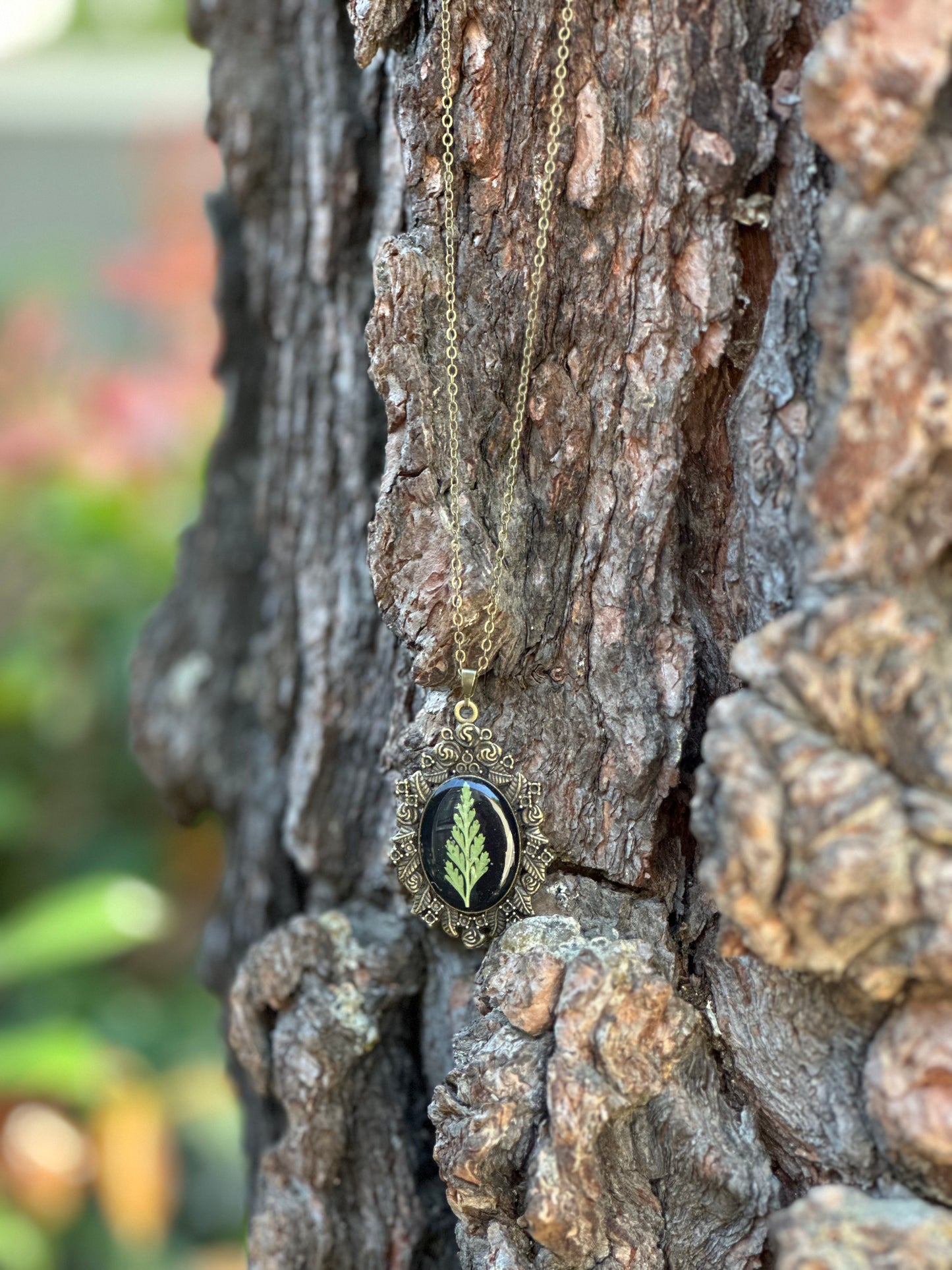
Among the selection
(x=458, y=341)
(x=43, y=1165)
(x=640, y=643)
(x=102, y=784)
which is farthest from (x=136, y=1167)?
(x=458, y=341)

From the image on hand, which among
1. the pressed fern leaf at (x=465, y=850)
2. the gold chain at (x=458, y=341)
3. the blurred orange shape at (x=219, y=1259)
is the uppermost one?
the gold chain at (x=458, y=341)

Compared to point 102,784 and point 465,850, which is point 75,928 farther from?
point 465,850

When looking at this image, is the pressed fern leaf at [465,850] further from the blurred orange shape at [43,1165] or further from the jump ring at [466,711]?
the blurred orange shape at [43,1165]

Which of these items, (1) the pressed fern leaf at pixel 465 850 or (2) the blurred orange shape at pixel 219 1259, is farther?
(2) the blurred orange shape at pixel 219 1259

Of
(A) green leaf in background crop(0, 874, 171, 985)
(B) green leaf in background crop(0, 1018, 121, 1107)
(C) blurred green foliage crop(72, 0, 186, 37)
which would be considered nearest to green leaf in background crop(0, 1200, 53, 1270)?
(B) green leaf in background crop(0, 1018, 121, 1107)

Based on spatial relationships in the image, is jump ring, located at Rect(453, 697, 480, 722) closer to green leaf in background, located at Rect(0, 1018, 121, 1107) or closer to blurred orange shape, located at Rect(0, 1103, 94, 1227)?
green leaf in background, located at Rect(0, 1018, 121, 1107)

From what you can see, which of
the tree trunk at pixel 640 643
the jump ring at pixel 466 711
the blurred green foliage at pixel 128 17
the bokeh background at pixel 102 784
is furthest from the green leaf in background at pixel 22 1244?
the blurred green foliage at pixel 128 17
